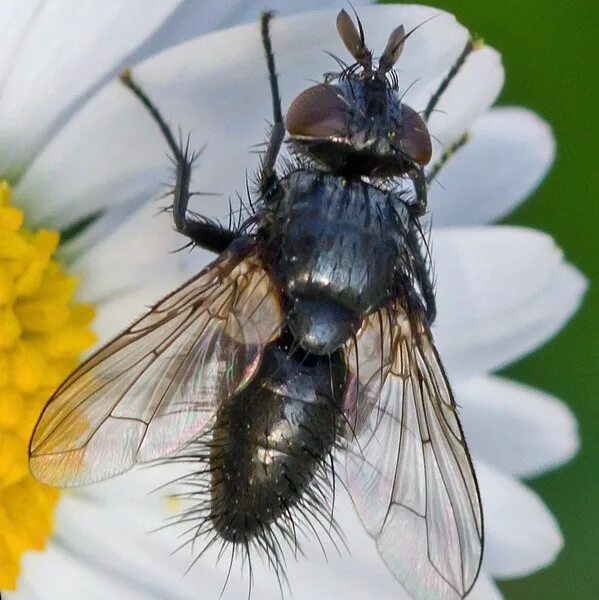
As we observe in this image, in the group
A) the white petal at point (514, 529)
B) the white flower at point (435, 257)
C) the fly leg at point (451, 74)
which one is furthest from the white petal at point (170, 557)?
the fly leg at point (451, 74)

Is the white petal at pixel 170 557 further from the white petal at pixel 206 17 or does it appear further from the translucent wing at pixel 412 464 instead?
the white petal at pixel 206 17

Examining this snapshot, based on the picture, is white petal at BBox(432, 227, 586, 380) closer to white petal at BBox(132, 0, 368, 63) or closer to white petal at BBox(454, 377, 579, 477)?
white petal at BBox(454, 377, 579, 477)

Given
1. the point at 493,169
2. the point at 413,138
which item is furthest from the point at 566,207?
the point at 413,138

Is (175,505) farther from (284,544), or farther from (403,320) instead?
(403,320)

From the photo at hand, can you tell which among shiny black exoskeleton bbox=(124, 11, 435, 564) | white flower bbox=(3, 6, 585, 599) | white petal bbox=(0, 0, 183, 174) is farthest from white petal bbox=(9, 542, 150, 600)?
white petal bbox=(0, 0, 183, 174)

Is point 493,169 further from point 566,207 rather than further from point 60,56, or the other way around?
point 60,56

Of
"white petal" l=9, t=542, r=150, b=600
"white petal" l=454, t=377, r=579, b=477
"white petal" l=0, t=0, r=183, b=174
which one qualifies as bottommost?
"white petal" l=9, t=542, r=150, b=600

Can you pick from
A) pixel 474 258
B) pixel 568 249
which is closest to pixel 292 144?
pixel 474 258
